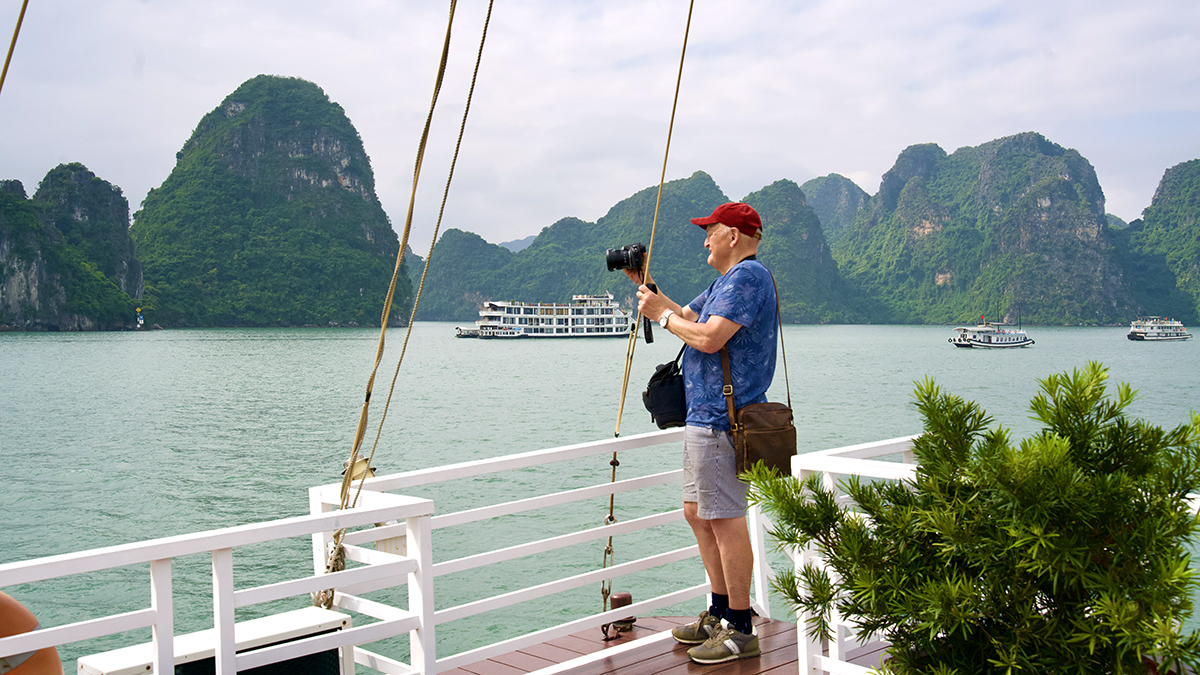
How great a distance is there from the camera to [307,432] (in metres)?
26.3

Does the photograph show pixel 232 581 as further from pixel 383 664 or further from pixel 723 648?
pixel 723 648

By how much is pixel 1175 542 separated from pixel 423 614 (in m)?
1.42

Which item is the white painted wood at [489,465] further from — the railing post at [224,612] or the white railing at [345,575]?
the railing post at [224,612]

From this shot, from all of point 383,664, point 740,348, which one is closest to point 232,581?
point 383,664

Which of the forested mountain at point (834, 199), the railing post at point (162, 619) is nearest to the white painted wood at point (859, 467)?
the railing post at point (162, 619)

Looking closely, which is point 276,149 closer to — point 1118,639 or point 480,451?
point 480,451

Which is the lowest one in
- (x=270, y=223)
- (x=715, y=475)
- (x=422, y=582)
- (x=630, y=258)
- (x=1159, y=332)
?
(x=1159, y=332)

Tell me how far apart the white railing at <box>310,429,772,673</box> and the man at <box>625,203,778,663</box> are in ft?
0.45

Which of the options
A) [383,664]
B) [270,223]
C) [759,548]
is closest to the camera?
[383,664]

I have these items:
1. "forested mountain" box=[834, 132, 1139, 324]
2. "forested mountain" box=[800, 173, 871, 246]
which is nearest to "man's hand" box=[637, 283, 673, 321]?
"forested mountain" box=[834, 132, 1139, 324]

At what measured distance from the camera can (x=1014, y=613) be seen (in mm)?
1112

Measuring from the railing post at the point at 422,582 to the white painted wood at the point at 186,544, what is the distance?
0.04m

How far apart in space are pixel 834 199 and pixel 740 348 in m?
186

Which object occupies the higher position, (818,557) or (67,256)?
(67,256)
